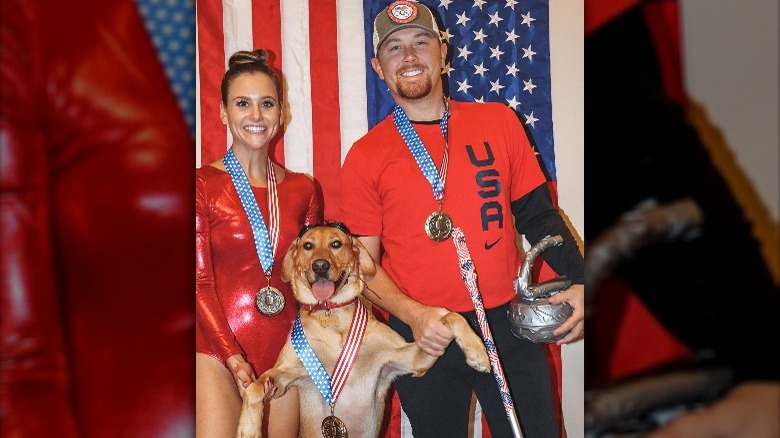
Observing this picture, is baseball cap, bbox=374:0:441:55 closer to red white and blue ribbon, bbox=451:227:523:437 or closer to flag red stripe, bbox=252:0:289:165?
flag red stripe, bbox=252:0:289:165

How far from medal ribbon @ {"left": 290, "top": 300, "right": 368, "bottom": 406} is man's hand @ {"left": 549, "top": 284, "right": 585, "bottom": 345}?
0.43m

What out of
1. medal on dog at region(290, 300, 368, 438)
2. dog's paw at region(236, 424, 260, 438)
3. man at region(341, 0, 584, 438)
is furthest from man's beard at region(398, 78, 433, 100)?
dog's paw at region(236, 424, 260, 438)

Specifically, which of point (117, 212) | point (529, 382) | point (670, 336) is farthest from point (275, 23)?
point (670, 336)

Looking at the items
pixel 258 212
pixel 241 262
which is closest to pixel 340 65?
pixel 258 212

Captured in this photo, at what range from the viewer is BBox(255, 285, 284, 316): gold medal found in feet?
5.27

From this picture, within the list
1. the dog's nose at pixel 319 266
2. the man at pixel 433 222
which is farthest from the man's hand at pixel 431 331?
the dog's nose at pixel 319 266

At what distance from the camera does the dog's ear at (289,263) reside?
1.60m

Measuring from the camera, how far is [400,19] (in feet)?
5.39

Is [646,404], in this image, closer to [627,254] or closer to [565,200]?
[627,254]

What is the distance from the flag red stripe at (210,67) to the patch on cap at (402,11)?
369mm

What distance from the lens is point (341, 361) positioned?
1622mm

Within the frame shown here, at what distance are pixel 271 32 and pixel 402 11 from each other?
0.29 meters

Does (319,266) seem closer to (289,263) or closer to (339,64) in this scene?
(289,263)

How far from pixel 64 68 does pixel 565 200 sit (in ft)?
3.82
